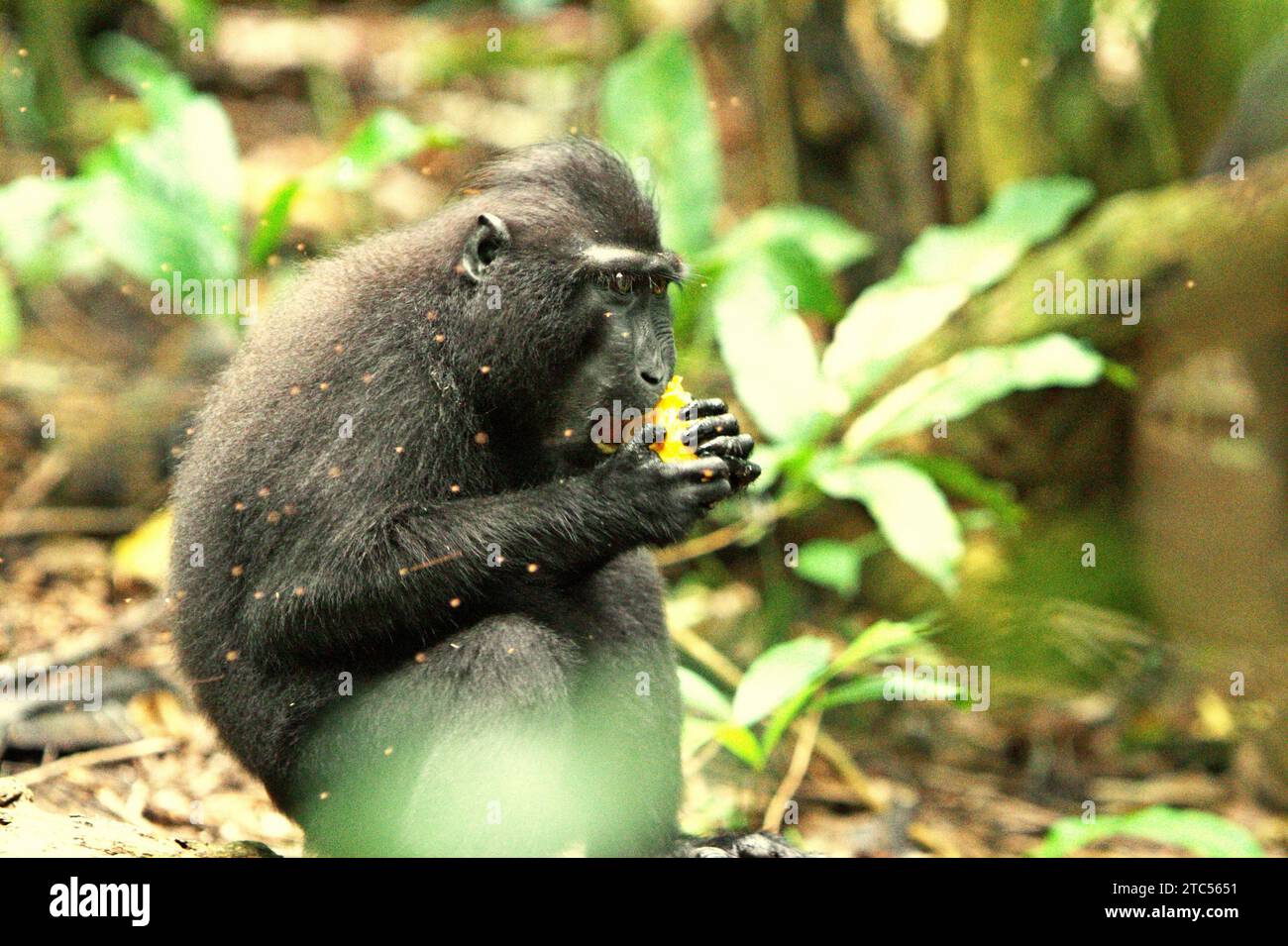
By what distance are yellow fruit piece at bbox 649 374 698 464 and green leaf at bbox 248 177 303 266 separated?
142 inches

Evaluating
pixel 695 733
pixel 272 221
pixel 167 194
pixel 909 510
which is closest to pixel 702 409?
pixel 695 733

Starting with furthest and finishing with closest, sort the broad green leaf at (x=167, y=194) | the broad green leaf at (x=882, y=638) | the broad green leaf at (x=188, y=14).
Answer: the broad green leaf at (x=188, y=14) < the broad green leaf at (x=167, y=194) < the broad green leaf at (x=882, y=638)

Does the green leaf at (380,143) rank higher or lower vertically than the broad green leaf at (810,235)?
higher

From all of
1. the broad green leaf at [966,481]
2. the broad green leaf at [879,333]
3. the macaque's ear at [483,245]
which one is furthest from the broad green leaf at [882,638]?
the macaque's ear at [483,245]

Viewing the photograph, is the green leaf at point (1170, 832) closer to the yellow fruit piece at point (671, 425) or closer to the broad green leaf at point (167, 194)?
the yellow fruit piece at point (671, 425)

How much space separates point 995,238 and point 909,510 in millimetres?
2235

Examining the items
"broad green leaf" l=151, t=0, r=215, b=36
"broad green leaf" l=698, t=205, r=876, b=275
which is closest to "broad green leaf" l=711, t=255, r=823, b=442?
"broad green leaf" l=698, t=205, r=876, b=275

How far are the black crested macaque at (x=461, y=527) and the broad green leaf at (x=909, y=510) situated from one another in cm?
176

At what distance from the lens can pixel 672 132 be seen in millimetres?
9516

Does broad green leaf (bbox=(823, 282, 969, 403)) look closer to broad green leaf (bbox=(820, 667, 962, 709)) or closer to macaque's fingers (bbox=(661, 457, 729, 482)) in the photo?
broad green leaf (bbox=(820, 667, 962, 709))

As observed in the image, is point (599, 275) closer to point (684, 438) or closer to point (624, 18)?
point (684, 438)

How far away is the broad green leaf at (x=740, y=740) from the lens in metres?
6.54

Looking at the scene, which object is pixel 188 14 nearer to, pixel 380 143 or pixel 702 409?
pixel 380 143

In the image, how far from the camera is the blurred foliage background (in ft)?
26.0
